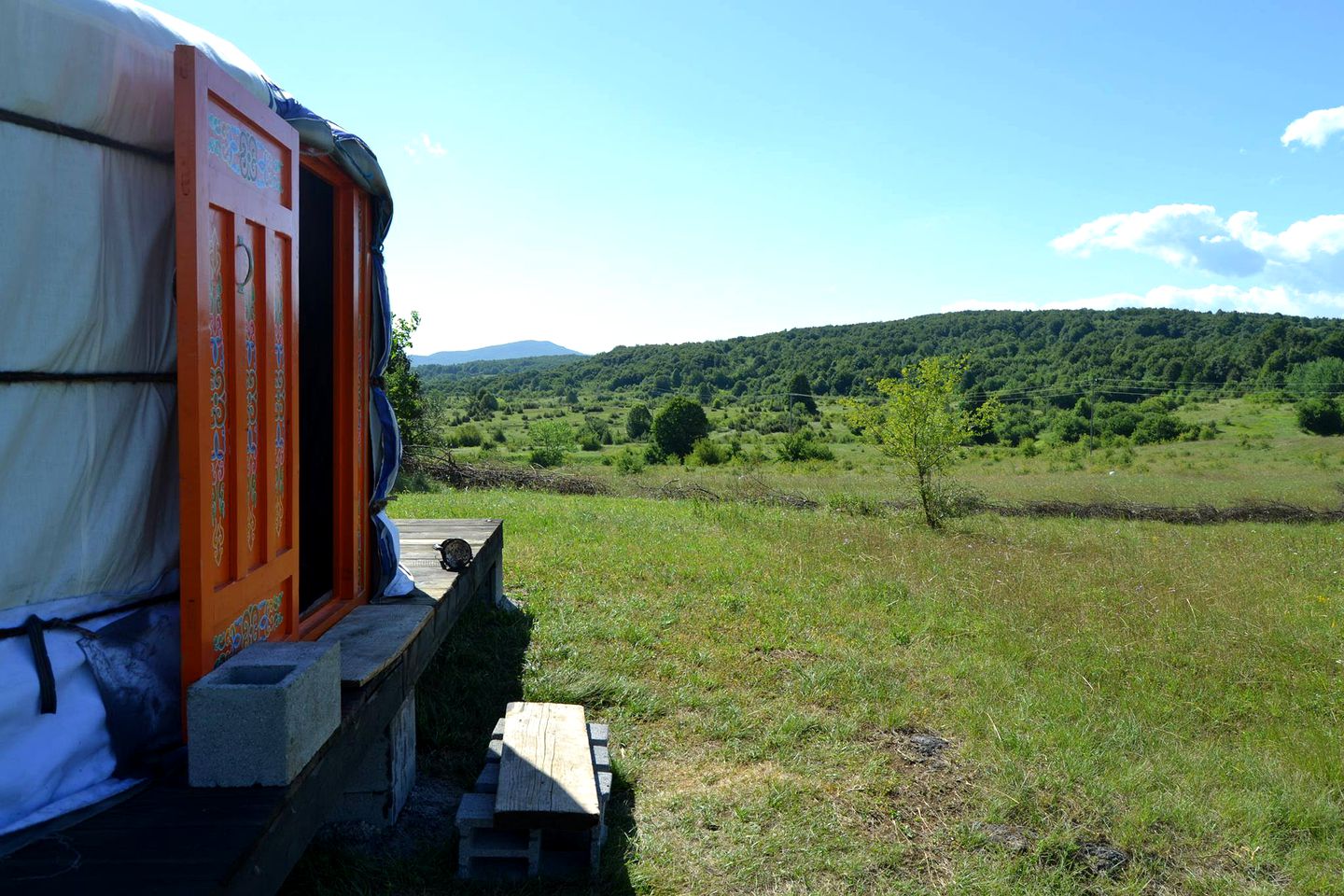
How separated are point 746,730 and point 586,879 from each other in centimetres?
150

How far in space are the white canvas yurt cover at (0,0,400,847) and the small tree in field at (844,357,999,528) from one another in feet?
34.3

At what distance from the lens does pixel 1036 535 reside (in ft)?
35.2

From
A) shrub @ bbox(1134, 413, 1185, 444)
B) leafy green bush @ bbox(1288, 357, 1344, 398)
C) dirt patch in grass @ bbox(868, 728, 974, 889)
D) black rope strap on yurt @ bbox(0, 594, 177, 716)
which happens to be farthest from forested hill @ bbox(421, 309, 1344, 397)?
black rope strap on yurt @ bbox(0, 594, 177, 716)

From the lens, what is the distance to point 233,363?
245 centimetres

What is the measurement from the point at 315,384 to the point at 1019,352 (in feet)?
173

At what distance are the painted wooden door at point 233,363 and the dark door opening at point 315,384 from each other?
3.75ft

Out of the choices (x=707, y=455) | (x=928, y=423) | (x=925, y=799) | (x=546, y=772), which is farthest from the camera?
(x=707, y=455)

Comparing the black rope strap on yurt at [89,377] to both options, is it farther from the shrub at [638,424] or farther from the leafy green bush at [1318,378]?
the leafy green bush at [1318,378]

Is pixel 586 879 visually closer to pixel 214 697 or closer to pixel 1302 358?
pixel 214 697

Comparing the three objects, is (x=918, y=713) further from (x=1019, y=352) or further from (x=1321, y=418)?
(x=1019, y=352)

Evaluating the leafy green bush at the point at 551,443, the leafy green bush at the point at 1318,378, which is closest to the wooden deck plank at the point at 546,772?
the leafy green bush at the point at 551,443

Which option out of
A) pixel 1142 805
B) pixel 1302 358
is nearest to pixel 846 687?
pixel 1142 805

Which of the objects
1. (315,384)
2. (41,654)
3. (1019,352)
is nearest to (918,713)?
(315,384)

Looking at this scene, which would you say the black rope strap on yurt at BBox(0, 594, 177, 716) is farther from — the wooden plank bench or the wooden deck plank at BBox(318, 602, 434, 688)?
the wooden plank bench
